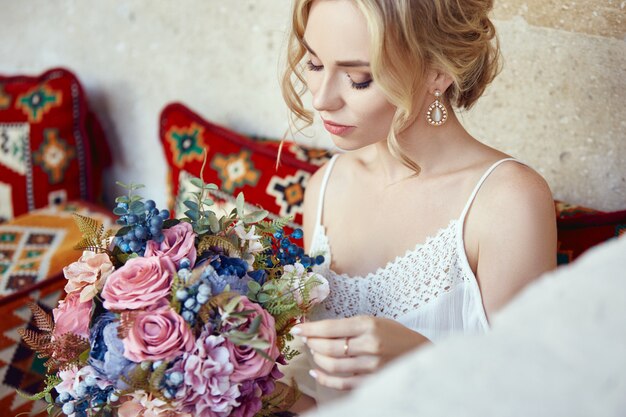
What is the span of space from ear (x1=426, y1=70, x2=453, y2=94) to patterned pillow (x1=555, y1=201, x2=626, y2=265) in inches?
14.7

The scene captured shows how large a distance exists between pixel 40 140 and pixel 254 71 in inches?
29.6

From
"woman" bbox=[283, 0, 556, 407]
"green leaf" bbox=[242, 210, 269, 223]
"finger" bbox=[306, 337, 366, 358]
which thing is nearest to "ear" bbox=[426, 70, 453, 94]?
"woman" bbox=[283, 0, 556, 407]

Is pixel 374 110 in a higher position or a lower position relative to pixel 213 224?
higher

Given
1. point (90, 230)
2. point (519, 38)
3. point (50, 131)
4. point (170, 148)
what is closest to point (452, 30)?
point (519, 38)

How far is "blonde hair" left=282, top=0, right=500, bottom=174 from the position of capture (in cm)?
100

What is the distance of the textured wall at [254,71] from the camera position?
4.51 feet

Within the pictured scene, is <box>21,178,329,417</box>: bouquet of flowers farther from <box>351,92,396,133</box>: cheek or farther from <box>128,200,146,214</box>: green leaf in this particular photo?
<box>351,92,396,133</box>: cheek

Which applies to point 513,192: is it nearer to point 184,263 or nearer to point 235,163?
point 184,263

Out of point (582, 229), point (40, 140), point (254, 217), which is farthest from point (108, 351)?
point (40, 140)

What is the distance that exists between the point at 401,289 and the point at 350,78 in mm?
408

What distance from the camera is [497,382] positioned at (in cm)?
49

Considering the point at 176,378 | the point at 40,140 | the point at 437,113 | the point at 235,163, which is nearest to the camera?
the point at 176,378

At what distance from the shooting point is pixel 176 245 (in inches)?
38.0

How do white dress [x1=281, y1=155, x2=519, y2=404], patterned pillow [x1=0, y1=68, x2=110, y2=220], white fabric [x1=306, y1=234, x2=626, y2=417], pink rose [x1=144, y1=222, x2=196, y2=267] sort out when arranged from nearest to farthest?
1. white fabric [x1=306, y1=234, x2=626, y2=417]
2. pink rose [x1=144, y1=222, x2=196, y2=267]
3. white dress [x1=281, y1=155, x2=519, y2=404]
4. patterned pillow [x1=0, y1=68, x2=110, y2=220]
